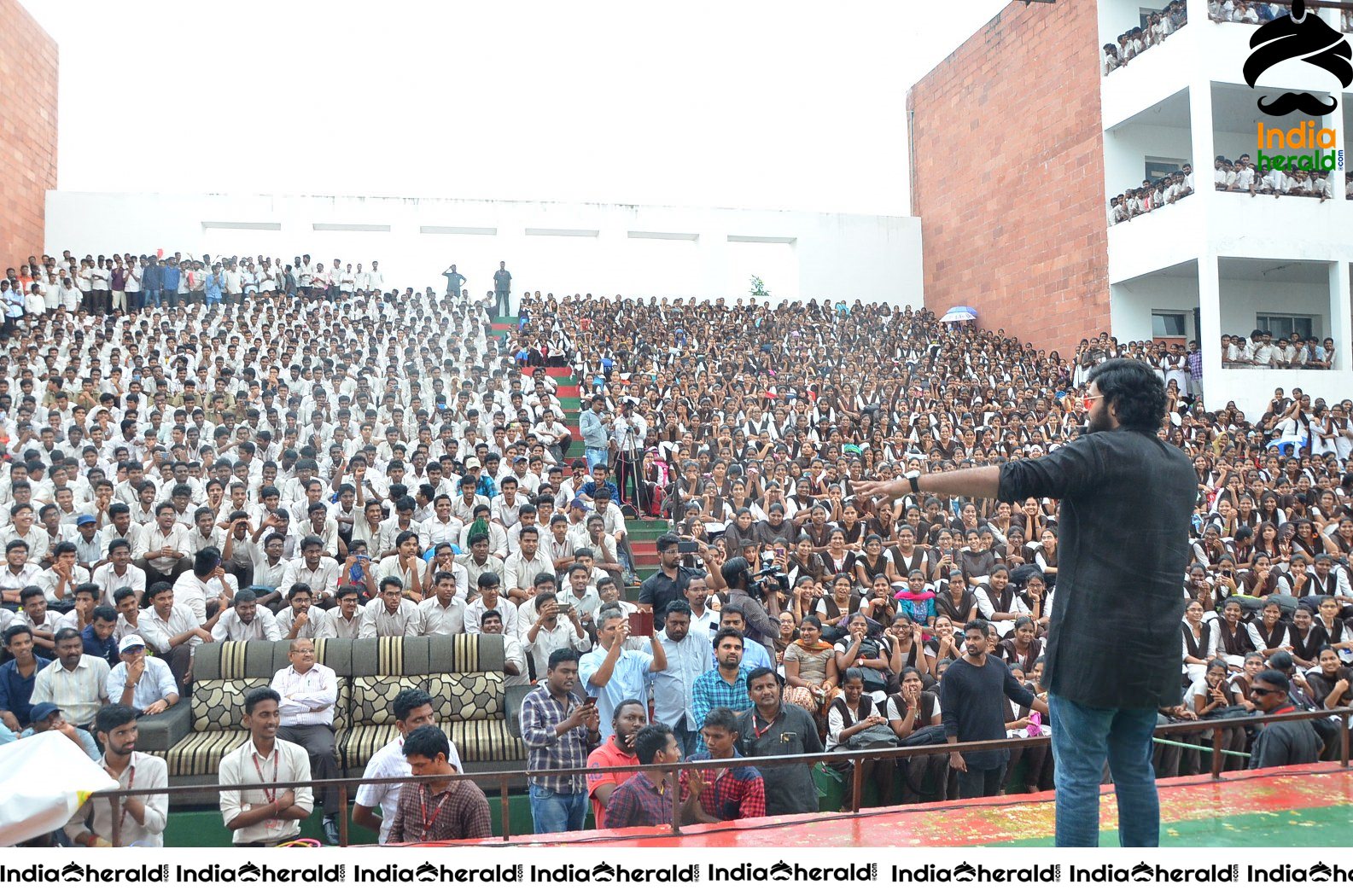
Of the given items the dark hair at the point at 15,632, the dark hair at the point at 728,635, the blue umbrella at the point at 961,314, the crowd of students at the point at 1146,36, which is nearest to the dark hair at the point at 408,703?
the dark hair at the point at 728,635

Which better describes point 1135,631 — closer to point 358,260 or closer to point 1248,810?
point 1248,810

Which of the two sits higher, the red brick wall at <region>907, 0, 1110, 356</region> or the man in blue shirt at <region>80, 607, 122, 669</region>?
the red brick wall at <region>907, 0, 1110, 356</region>

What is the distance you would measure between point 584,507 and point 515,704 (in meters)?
3.10

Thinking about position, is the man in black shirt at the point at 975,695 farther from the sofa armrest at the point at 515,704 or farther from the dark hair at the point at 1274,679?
the sofa armrest at the point at 515,704

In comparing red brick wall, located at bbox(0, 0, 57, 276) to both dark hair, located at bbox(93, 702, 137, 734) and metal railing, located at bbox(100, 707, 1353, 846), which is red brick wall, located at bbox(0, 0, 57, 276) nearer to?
dark hair, located at bbox(93, 702, 137, 734)

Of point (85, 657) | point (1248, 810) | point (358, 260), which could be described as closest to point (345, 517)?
point (85, 657)

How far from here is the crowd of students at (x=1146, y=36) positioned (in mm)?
16766

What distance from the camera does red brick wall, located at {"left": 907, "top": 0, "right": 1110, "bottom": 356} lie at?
18969mm

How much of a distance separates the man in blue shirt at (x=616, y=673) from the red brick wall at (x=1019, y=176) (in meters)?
14.8

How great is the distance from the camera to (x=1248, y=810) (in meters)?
4.09

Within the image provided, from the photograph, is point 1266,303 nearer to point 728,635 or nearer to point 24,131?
point 728,635

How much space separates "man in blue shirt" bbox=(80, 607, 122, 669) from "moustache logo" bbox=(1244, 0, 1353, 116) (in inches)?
655

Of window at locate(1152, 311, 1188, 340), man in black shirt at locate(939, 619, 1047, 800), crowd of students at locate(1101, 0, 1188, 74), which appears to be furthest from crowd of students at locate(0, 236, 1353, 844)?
crowd of students at locate(1101, 0, 1188, 74)

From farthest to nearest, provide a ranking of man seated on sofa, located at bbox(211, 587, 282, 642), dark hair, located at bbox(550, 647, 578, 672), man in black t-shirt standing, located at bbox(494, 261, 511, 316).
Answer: man in black t-shirt standing, located at bbox(494, 261, 511, 316) → man seated on sofa, located at bbox(211, 587, 282, 642) → dark hair, located at bbox(550, 647, 578, 672)
